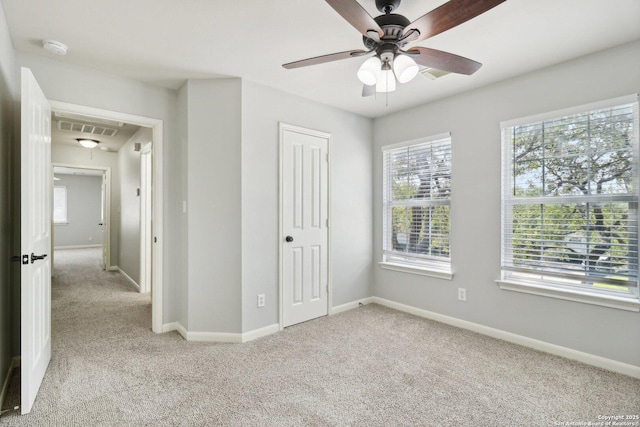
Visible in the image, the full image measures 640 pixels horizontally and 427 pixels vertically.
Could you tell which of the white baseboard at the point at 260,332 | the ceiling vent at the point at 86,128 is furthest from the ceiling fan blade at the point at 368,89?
the ceiling vent at the point at 86,128

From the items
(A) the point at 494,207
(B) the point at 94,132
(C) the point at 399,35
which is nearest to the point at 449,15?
(C) the point at 399,35

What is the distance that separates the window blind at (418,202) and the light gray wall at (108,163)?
213 inches

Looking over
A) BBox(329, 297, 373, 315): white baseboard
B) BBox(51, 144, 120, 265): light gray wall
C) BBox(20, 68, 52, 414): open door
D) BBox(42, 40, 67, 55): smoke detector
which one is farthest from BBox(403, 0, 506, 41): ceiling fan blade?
BBox(51, 144, 120, 265): light gray wall

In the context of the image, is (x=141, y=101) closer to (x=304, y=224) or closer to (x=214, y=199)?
(x=214, y=199)

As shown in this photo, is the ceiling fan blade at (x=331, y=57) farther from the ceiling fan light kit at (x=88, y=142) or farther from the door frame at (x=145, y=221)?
the ceiling fan light kit at (x=88, y=142)

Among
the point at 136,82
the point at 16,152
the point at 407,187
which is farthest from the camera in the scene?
the point at 407,187

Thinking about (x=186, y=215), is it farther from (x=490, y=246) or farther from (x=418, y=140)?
(x=490, y=246)

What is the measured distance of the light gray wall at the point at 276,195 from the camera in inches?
122

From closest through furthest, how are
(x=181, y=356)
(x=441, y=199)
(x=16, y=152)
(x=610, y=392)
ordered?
(x=610, y=392) < (x=16, y=152) < (x=181, y=356) < (x=441, y=199)

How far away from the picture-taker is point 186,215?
309 cm

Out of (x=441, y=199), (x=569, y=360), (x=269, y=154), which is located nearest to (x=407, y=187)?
(x=441, y=199)

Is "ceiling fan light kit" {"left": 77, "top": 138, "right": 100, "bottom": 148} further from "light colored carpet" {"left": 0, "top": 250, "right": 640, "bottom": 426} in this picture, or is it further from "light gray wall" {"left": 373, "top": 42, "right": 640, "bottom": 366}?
"light gray wall" {"left": 373, "top": 42, "right": 640, "bottom": 366}

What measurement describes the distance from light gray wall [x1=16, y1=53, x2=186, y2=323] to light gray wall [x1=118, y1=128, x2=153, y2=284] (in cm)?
149

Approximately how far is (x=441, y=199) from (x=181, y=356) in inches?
116
